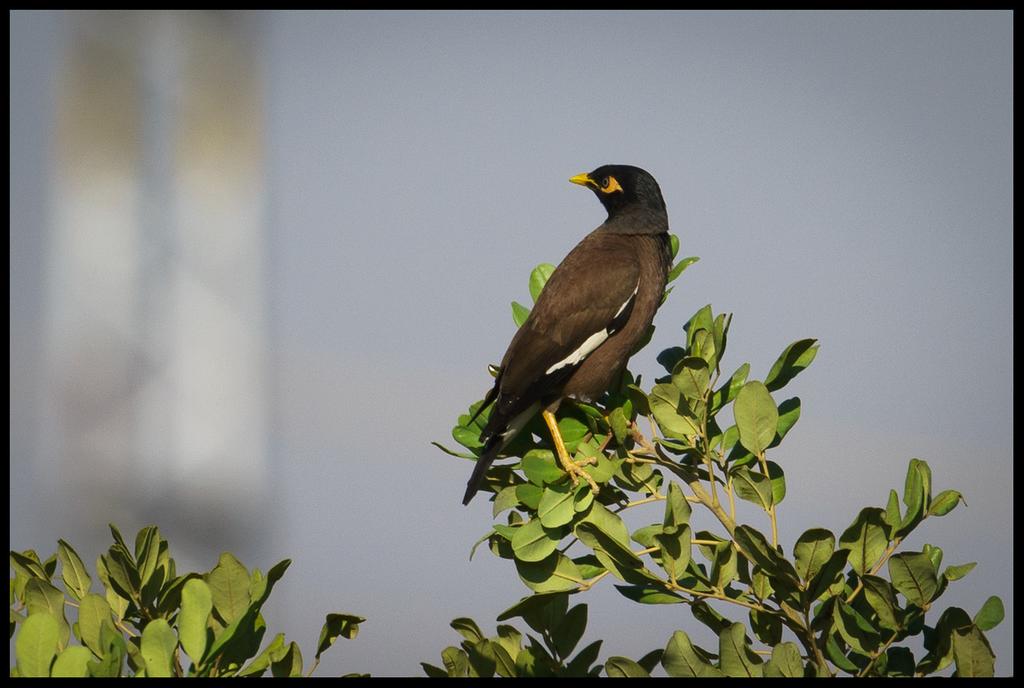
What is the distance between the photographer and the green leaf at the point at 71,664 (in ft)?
6.66

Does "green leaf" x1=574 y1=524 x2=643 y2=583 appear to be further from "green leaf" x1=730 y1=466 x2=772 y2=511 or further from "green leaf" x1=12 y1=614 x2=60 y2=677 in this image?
"green leaf" x1=12 y1=614 x2=60 y2=677

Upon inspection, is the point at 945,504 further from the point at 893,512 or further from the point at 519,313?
the point at 519,313

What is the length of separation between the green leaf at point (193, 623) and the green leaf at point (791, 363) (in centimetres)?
149

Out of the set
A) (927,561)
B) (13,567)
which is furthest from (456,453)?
(927,561)

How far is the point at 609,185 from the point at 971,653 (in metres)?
2.93

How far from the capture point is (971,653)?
83.3 inches

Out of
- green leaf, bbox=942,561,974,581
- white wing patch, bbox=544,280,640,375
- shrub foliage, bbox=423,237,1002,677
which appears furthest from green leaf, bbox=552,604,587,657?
→ white wing patch, bbox=544,280,640,375

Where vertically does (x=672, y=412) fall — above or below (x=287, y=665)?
above

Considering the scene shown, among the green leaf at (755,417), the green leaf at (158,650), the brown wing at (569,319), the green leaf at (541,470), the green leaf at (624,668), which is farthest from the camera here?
the brown wing at (569,319)

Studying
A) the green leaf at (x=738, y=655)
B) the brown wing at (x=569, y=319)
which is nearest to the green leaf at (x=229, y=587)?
the green leaf at (x=738, y=655)

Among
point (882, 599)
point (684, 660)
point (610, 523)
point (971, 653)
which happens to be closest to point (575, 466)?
point (610, 523)

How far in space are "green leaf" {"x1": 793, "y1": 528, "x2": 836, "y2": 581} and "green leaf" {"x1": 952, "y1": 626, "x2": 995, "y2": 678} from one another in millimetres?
318

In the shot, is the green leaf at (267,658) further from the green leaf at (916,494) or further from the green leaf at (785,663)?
the green leaf at (916,494)

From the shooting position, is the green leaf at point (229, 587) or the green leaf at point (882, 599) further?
the green leaf at point (229, 587)
